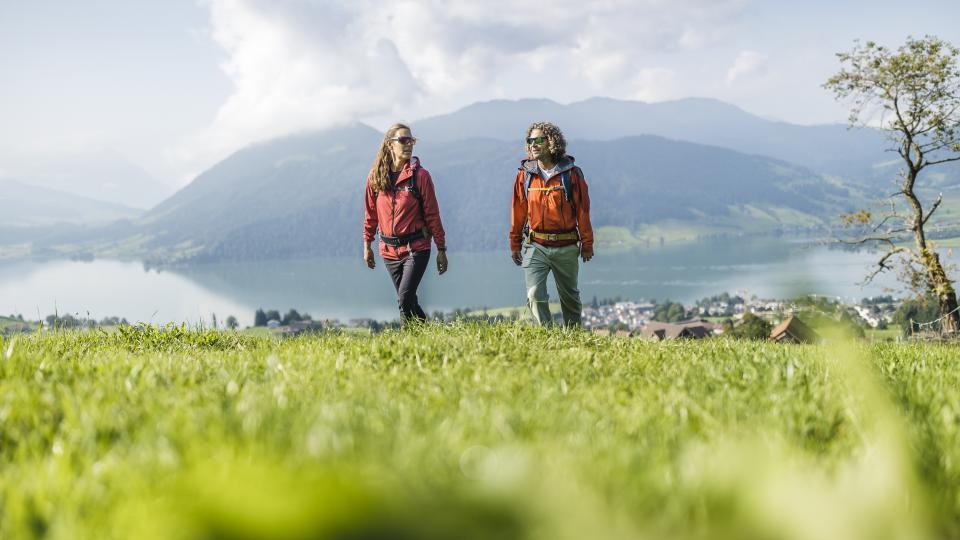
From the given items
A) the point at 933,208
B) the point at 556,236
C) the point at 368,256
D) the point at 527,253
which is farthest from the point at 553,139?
the point at 933,208

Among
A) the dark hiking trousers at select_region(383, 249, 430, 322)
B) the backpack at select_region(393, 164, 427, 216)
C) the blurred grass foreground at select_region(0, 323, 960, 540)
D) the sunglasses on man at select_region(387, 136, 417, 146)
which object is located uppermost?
the sunglasses on man at select_region(387, 136, 417, 146)

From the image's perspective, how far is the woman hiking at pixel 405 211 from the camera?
10867 millimetres

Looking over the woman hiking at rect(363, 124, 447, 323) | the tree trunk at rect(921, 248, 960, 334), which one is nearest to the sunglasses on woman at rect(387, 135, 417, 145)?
the woman hiking at rect(363, 124, 447, 323)

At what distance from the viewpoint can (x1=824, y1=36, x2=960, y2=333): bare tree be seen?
81.6 ft

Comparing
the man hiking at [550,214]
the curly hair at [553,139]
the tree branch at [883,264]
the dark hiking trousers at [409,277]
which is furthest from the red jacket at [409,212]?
the tree branch at [883,264]

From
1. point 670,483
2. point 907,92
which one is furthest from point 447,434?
point 907,92

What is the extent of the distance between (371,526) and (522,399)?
2.81m

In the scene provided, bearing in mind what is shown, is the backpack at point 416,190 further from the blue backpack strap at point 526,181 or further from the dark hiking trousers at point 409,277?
the blue backpack strap at point 526,181

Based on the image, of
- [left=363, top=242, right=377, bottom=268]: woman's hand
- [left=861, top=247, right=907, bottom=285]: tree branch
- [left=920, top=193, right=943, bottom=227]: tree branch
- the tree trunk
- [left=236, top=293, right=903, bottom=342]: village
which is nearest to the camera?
[left=236, top=293, right=903, bottom=342]: village

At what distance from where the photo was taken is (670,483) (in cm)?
206

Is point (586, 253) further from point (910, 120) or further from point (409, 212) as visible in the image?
point (910, 120)

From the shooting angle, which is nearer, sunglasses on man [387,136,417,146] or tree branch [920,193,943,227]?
sunglasses on man [387,136,417,146]

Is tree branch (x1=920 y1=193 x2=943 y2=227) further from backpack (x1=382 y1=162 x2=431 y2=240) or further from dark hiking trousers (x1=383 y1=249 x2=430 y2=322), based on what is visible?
dark hiking trousers (x1=383 y1=249 x2=430 y2=322)

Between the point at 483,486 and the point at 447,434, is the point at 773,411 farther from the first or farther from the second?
the point at 483,486
